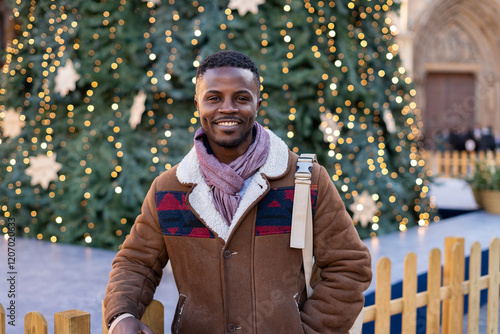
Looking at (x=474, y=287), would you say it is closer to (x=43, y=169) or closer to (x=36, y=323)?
(x=36, y=323)

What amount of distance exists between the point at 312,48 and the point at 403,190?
1.86 metres

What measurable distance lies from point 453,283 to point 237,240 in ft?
6.95

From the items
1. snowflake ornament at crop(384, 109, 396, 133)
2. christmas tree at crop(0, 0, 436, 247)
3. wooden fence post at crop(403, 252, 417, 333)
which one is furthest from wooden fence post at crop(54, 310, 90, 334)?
snowflake ornament at crop(384, 109, 396, 133)

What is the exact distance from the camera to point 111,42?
525cm

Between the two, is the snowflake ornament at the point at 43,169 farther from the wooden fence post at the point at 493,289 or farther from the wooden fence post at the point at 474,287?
→ the wooden fence post at the point at 493,289

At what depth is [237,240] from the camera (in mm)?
1743

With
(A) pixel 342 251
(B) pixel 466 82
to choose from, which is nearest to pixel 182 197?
(A) pixel 342 251

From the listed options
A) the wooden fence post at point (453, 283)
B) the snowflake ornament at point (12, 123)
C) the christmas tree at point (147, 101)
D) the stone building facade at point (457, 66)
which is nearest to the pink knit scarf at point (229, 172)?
the wooden fence post at point (453, 283)

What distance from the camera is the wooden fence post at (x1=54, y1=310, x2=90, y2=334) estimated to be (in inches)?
68.4

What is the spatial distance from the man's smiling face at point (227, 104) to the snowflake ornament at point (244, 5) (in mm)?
3472

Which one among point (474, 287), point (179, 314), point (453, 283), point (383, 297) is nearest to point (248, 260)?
point (179, 314)

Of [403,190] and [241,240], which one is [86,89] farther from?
[241,240]

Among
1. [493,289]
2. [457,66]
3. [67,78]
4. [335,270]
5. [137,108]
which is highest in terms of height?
Answer: [457,66]

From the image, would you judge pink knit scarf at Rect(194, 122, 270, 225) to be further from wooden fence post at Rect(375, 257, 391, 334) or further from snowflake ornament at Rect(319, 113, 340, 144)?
snowflake ornament at Rect(319, 113, 340, 144)
